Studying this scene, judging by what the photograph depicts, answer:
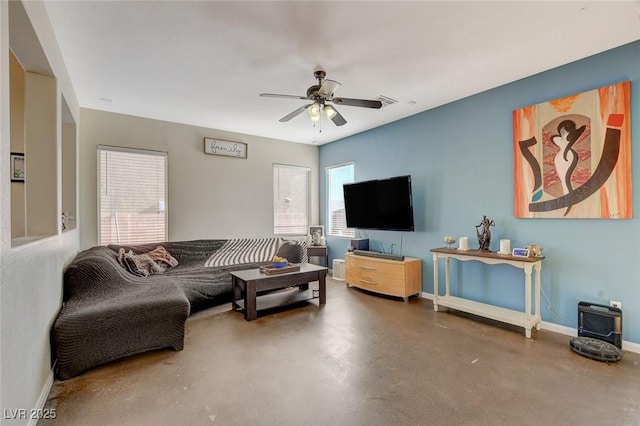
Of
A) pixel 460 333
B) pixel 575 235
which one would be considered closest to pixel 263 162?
pixel 460 333

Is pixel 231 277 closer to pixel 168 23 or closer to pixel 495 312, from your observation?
pixel 168 23

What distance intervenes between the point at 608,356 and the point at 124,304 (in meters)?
3.98

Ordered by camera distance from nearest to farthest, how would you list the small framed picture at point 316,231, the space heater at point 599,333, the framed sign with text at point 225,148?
the space heater at point 599,333 → the framed sign with text at point 225,148 → the small framed picture at point 316,231

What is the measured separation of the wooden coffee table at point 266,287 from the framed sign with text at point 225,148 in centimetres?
233

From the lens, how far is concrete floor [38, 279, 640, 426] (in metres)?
1.79

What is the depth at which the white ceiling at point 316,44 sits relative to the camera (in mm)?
2129

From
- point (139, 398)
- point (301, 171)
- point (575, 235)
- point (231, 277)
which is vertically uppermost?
point (301, 171)

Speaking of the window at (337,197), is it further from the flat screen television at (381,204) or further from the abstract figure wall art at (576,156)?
the abstract figure wall art at (576,156)

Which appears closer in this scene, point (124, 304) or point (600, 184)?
point (124, 304)

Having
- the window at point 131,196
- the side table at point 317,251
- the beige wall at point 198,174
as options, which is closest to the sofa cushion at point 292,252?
the side table at point 317,251

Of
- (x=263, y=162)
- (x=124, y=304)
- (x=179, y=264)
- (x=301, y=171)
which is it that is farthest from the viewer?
(x=301, y=171)

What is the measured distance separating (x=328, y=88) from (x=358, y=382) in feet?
8.49

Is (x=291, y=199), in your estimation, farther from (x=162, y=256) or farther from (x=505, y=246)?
(x=505, y=246)

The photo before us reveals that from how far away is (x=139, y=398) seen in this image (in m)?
1.97
